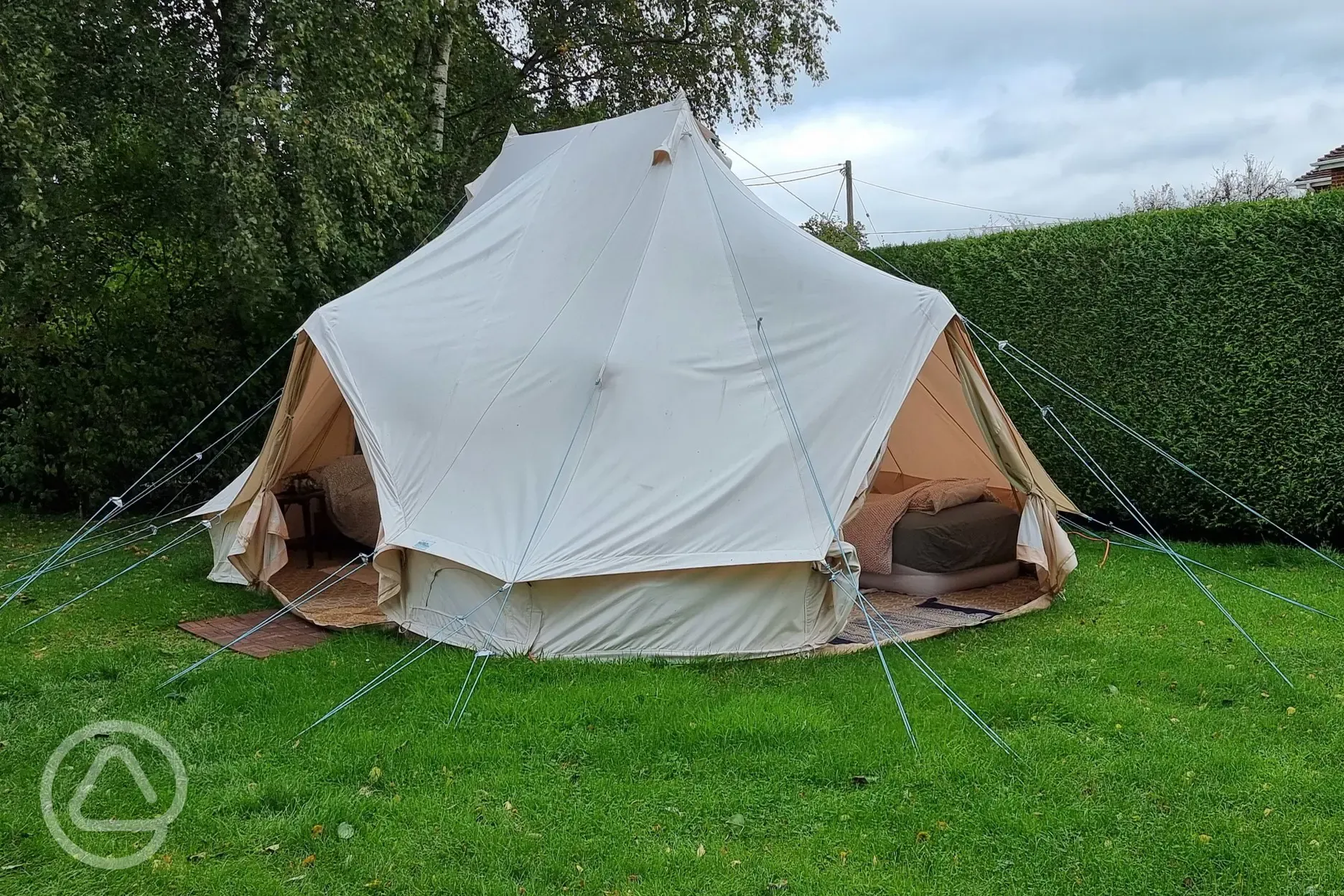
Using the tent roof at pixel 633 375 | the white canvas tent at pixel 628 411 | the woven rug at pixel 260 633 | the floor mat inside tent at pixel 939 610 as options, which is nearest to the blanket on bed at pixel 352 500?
the white canvas tent at pixel 628 411

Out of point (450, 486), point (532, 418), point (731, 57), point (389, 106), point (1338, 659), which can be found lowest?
point (1338, 659)

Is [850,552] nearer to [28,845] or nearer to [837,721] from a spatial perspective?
[837,721]

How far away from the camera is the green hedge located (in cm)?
598

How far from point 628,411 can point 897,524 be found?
2.00 m

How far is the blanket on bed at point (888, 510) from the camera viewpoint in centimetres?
578

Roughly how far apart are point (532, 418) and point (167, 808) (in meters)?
2.32

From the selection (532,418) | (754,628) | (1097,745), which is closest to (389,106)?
(532,418)

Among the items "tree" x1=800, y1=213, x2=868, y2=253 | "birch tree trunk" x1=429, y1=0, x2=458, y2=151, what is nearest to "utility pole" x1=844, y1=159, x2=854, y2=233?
"tree" x1=800, y1=213, x2=868, y2=253

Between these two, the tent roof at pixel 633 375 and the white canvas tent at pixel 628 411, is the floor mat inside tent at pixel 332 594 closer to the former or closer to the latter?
the white canvas tent at pixel 628 411

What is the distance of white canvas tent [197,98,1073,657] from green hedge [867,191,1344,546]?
1588 millimetres

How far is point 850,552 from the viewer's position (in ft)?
14.5
